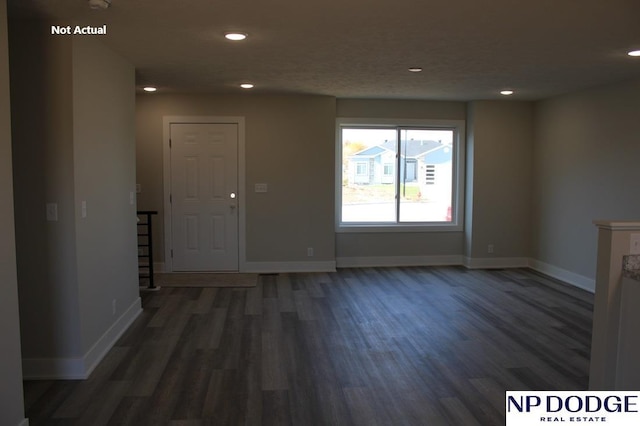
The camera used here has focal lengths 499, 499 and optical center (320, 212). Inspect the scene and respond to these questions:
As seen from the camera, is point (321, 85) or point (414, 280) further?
point (414, 280)

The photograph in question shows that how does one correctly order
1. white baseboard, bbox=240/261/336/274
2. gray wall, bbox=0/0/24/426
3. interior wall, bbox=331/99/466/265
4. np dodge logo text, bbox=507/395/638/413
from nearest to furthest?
gray wall, bbox=0/0/24/426, np dodge logo text, bbox=507/395/638/413, white baseboard, bbox=240/261/336/274, interior wall, bbox=331/99/466/265

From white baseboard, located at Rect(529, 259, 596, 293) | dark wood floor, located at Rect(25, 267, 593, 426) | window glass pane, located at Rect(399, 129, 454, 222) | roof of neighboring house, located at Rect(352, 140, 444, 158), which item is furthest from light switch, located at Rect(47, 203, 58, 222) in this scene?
white baseboard, located at Rect(529, 259, 596, 293)

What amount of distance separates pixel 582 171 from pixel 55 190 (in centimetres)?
575

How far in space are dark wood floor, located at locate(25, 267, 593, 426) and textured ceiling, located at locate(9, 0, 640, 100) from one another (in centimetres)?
240

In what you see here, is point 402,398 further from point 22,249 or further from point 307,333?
point 22,249

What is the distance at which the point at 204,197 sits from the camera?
6.80 meters

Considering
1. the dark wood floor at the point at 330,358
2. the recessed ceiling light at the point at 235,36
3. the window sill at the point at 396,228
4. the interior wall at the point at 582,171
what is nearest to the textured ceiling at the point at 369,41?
the recessed ceiling light at the point at 235,36

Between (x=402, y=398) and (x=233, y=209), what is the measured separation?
423 cm

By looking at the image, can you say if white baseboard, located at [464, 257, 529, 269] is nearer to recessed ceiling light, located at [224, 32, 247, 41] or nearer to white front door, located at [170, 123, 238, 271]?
white front door, located at [170, 123, 238, 271]

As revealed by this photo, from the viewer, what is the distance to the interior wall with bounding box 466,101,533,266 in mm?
7156

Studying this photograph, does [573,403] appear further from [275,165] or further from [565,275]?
[275,165]

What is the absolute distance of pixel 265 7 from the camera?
118 inches

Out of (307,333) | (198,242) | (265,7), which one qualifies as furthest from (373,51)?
(198,242)

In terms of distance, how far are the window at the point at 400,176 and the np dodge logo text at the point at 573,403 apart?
435 centimetres
